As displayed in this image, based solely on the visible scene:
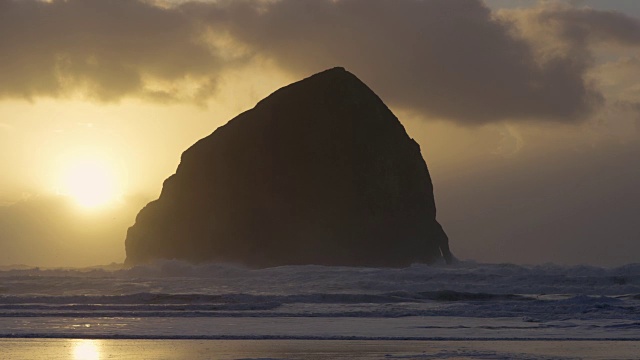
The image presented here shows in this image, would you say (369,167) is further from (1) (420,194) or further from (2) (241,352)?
(2) (241,352)

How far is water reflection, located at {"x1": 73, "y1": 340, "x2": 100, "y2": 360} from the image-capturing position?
15116 millimetres

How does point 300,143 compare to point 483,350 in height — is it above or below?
above

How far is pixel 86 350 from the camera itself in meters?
16.1

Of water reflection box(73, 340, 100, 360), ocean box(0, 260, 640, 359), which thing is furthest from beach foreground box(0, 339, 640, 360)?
ocean box(0, 260, 640, 359)

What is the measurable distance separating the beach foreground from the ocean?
0.21 meters

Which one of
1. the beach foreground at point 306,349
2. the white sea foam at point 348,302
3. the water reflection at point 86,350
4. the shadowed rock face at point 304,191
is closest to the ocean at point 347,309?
the white sea foam at point 348,302

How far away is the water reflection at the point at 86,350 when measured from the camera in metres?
15.1

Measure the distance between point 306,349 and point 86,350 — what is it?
3942 mm

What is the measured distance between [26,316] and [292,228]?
42.8 m

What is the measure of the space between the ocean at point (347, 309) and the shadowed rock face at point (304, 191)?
856 inches

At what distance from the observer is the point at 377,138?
233 ft

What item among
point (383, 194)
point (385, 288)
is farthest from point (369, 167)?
point (385, 288)

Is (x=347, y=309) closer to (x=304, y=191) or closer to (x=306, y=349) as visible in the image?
(x=306, y=349)

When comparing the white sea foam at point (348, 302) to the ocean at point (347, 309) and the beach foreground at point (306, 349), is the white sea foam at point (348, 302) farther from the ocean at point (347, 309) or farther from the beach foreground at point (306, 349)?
the beach foreground at point (306, 349)
